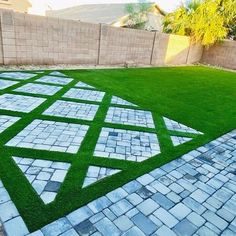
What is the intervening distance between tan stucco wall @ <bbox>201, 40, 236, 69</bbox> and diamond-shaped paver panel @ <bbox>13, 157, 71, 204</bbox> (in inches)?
613

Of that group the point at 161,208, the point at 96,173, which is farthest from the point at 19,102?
the point at 161,208

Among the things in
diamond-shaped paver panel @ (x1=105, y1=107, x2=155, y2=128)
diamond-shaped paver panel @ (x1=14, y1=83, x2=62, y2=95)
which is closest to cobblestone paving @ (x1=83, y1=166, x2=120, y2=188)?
diamond-shaped paver panel @ (x1=105, y1=107, x2=155, y2=128)

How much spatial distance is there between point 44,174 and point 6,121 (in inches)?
67.4

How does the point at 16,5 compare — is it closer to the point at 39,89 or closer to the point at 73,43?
the point at 73,43

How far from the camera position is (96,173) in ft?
9.16

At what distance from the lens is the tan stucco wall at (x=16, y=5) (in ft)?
52.2

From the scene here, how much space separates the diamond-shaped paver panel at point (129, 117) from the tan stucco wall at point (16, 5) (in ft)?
49.9

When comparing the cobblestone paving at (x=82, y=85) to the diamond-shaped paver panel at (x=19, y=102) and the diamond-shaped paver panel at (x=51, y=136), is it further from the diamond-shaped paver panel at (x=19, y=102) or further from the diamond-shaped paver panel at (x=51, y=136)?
the diamond-shaped paver panel at (x=51, y=136)

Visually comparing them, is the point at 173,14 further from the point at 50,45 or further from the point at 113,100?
the point at 113,100

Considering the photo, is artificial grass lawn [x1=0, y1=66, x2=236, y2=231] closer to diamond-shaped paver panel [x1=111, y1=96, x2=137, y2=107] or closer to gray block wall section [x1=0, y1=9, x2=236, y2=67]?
diamond-shaped paver panel [x1=111, y1=96, x2=137, y2=107]

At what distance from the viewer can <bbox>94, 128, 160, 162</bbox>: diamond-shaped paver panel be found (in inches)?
128

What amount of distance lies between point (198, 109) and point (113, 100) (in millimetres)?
2131

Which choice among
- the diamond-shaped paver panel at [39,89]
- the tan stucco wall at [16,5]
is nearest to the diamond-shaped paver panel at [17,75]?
the diamond-shaped paver panel at [39,89]

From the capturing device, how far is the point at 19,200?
2.24m
